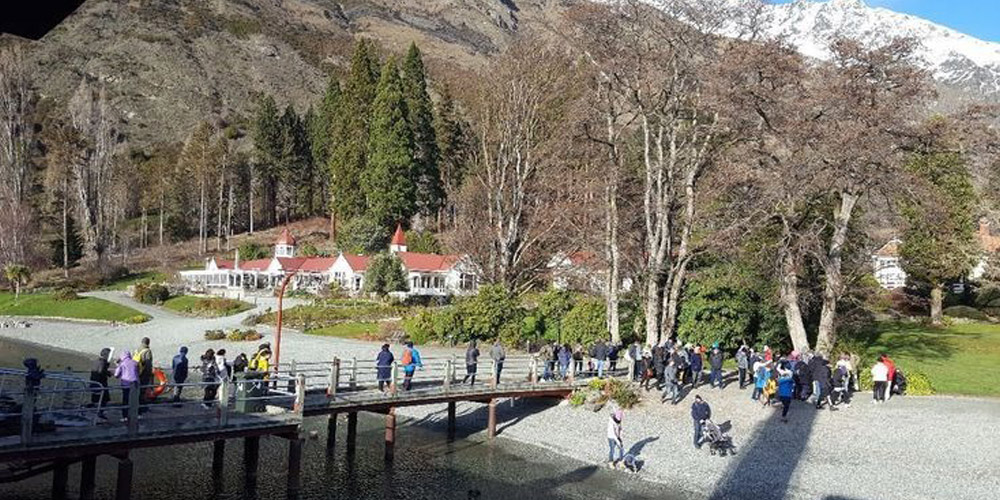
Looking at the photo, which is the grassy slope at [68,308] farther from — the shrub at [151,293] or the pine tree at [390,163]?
the pine tree at [390,163]

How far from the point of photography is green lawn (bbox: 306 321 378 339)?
1816 inches

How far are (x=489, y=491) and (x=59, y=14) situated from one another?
16.3 meters

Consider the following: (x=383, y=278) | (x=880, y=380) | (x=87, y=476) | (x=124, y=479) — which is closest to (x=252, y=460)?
(x=124, y=479)

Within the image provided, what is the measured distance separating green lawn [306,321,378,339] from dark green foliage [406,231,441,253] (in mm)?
24891

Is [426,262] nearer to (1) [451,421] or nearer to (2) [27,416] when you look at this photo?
(1) [451,421]

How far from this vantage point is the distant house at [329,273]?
6380 centimetres

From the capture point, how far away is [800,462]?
2111cm

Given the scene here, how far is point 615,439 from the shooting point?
21594 millimetres

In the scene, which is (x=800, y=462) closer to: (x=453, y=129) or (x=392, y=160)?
(x=392, y=160)

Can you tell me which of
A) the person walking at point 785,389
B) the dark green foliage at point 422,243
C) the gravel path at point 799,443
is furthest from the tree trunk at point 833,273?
the dark green foliage at point 422,243

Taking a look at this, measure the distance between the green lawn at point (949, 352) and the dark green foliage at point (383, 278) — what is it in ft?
108

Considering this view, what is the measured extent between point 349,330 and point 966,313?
40107 mm

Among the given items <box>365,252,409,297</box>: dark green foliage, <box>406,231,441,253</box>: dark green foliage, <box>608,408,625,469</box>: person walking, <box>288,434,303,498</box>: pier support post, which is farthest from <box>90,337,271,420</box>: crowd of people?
<box>406,231,441,253</box>: dark green foliage

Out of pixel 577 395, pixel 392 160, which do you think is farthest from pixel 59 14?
pixel 392 160
